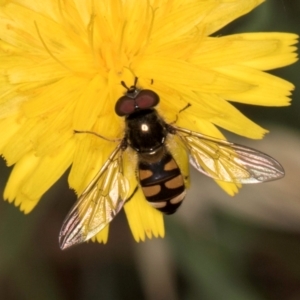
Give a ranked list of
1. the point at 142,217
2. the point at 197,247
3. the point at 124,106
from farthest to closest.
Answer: the point at 197,247
the point at 142,217
the point at 124,106

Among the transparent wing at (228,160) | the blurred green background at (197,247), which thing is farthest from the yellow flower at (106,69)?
the blurred green background at (197,247)

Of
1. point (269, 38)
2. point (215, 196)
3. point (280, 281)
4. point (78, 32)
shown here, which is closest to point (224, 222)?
point (215, 196)

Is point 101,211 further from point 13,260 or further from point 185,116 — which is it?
point 13,260

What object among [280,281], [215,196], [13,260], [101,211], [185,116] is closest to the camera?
[101,211]

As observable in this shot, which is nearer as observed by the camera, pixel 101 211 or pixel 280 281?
pixel 101 211

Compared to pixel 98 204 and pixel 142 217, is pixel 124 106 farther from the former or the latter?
pixel 142 217

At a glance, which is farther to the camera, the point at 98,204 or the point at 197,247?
the point at 197,247

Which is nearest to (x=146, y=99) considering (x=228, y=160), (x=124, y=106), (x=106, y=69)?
(x=124, y=106)
